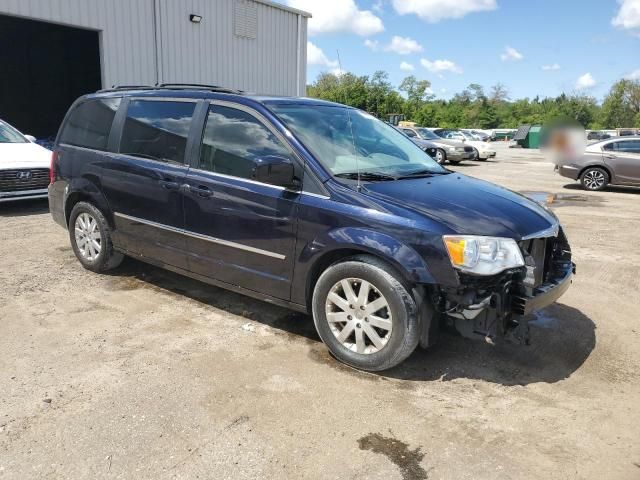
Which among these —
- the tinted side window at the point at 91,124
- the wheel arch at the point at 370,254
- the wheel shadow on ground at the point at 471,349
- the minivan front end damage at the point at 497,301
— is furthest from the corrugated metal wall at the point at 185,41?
the minivan front end damage at the point at 497,301

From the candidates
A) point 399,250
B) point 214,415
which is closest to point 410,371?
point 399,250

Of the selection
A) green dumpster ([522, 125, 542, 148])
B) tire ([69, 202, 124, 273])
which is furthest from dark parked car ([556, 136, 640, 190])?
tire ([69, 202, 124, 273])

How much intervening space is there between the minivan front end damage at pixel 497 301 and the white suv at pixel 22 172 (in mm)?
7523

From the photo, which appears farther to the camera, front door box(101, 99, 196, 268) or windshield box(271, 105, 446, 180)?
front door box(101, 99, 196, 268)

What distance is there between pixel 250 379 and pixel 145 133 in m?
2.56

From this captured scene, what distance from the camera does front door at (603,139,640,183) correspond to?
13.6 meters

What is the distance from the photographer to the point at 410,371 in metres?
3.61

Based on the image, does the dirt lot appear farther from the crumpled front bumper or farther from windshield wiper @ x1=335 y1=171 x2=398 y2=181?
windshield wiper @ x1=335 y1=171 x2=398 y2=181

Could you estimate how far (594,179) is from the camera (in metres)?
14.0

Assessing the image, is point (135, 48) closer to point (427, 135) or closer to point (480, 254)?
point (480, 254)

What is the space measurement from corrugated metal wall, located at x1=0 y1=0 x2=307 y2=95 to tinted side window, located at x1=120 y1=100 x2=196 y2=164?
867 cm

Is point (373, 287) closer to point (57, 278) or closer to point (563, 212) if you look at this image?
point (57, 278)

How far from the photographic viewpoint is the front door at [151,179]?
4.45 metres

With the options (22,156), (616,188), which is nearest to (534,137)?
(616,188)
